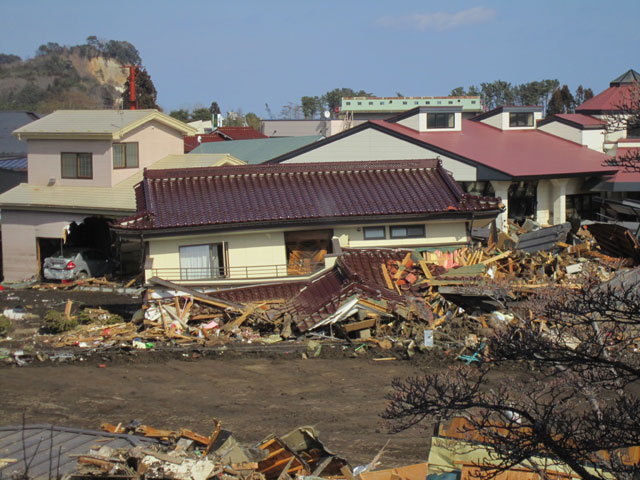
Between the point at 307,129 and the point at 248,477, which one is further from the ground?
the point at 307,129

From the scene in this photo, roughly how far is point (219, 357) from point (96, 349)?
318 centimetres

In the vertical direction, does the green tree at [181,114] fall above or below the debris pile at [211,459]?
above

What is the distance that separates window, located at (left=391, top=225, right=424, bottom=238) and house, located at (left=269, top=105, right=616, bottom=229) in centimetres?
726

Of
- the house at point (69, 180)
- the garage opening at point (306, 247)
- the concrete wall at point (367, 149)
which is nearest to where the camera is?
the garage opening at point (306, 247)

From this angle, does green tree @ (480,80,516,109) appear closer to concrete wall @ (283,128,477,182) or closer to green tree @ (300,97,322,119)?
green tree @ (300,97,322,119)

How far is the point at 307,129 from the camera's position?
A: 59.7 meters

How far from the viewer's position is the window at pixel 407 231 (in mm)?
21781

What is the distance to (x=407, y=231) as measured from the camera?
21812 mm

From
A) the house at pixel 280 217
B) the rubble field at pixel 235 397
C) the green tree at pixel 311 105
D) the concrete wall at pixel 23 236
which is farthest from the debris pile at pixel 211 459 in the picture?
the green tree at pixel 311 105

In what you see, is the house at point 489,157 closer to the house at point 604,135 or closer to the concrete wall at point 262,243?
the house at point 604,135

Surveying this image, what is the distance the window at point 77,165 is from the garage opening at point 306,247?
11.1 metres

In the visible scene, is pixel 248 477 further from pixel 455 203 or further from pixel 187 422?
pixel 455 203

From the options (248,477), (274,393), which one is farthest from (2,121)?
(248,477)

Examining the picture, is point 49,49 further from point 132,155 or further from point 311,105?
point 132,155
